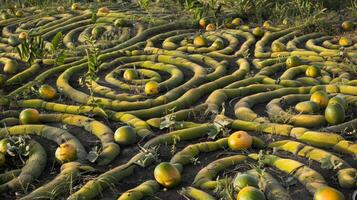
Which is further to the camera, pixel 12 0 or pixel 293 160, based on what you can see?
pixel 12 0

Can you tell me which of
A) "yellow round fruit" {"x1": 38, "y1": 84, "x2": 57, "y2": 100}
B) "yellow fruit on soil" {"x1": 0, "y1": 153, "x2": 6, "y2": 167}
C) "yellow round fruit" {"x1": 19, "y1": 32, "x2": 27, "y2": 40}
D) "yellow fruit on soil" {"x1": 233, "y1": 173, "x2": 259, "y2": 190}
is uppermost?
"yellow round fruit" {"x1": 19, "y1": 32, "x2": 27, "y2": 40}

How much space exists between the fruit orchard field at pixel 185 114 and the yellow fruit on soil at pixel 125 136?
0.04ft

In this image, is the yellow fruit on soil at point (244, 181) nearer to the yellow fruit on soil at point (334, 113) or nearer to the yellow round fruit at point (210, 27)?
the yellow fruit on soil at point (334, 113)

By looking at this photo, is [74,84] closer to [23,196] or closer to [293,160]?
[23,196]

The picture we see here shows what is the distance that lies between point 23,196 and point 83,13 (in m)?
5.08

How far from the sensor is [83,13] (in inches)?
299

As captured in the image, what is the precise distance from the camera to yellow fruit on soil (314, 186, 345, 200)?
2596 millimetres

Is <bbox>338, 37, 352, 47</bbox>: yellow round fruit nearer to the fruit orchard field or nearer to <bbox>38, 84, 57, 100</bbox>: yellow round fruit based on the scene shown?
the fruit orchard field

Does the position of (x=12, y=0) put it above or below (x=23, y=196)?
above

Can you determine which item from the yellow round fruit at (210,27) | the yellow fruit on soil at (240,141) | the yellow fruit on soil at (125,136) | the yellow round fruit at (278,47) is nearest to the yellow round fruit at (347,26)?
the yellow round fruit at (278,47)

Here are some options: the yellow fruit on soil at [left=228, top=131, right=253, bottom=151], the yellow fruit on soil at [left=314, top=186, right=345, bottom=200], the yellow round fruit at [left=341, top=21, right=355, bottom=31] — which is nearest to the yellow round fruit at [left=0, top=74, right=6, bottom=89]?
the yellow fruit on soil at [left=228, top=131, right=253, bottom=151]

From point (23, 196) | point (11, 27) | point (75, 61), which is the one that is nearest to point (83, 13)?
point (11, 27)

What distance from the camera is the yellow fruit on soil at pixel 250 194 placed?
2.61 metres

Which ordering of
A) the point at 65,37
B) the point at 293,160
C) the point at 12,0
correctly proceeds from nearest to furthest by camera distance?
1. the point at 293,160
2. the point at 65,37
3. the point at 12,0
